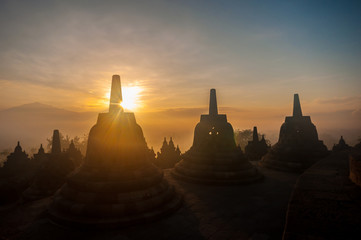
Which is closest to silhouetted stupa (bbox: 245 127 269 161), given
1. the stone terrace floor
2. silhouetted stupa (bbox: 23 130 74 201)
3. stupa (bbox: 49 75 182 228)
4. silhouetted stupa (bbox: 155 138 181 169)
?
silhouetted stupa (bbox: 155 138 181 169)

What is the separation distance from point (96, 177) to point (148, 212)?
2.41 m

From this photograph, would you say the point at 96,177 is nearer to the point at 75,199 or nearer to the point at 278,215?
the point at 75,199

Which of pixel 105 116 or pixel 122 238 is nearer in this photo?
pixel 122 238

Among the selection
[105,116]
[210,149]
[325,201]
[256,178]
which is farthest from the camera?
[210,149]

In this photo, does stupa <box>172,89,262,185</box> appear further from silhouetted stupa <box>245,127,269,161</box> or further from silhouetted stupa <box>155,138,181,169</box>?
silhouetted stupa <box>245,127,269,161</box>

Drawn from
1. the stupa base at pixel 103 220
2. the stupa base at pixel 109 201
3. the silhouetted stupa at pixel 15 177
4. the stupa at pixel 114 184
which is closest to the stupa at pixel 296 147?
the stupa at pixel 114 184

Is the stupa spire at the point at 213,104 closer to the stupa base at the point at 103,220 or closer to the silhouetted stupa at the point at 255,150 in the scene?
the stupa base at the point at 103,220

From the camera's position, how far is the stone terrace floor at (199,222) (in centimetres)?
643

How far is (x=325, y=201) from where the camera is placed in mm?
5035

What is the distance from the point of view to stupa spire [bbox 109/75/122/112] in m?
9.24

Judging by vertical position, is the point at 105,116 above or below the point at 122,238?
above

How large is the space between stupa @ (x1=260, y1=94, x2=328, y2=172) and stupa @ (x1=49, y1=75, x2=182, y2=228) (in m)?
11.3

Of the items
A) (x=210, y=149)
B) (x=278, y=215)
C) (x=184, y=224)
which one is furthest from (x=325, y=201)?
(x=210, y=149)

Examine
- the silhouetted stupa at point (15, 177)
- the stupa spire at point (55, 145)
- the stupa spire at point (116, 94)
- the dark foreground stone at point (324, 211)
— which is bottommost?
the silhouetted stupa at point (15, 177)
